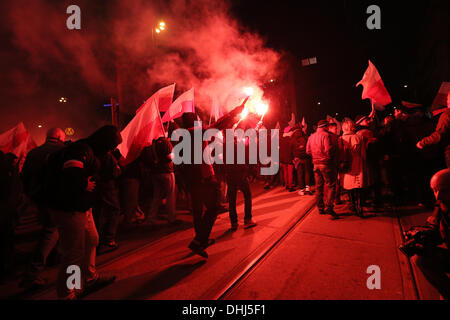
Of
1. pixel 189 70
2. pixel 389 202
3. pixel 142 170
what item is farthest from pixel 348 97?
pixel 142 170

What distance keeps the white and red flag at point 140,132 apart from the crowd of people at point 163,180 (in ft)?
1.15

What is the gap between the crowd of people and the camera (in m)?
2.28

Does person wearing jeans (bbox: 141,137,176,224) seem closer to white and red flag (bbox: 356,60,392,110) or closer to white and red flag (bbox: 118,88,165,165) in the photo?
white and red flag (bbox: 118,88,165,165)

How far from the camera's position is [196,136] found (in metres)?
3.29

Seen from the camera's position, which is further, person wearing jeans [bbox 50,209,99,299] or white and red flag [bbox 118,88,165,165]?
white and red flag [bbox 118,88,165,165]

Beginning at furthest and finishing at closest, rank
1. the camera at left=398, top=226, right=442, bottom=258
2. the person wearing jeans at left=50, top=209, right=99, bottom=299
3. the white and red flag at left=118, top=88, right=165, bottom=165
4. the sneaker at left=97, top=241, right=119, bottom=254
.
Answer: the sneaker at left=97, top=241, right=119, bottom=254
the white and red flag at left=118, top=88, right=165, bottom=165
the person wearing jeans at left=50, top=209, right=99, bottom=299
the camera at left=398, top=226, right=442, bottom=258

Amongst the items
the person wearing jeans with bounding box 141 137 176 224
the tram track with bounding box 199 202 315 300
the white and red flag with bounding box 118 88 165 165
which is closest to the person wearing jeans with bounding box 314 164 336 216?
the tram track with bounding box 199 202 315 300

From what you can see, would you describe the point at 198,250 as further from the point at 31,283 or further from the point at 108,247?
the point at 31,283

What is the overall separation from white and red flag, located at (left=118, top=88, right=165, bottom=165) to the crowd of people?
0.35 metres

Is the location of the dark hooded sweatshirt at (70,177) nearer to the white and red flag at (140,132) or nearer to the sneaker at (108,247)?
the white and red flag at (140,132)

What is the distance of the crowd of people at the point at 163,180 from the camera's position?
228 centimetres

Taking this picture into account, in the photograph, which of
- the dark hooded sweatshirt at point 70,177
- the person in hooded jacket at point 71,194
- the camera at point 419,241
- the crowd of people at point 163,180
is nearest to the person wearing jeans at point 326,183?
the crowd of people at point 163,180
